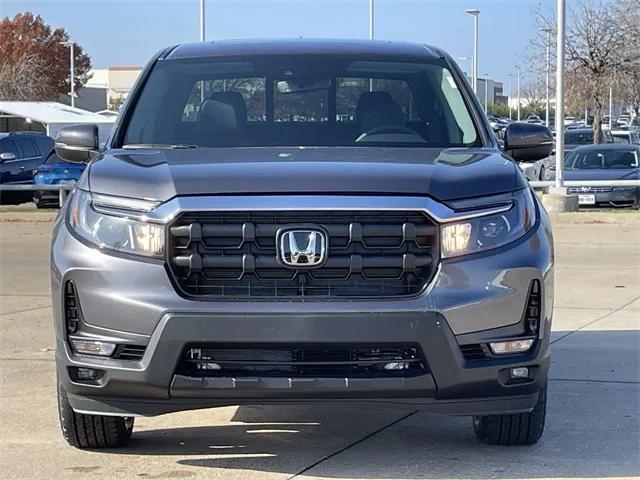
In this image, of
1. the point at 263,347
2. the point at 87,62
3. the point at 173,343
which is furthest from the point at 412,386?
the point at 87,62

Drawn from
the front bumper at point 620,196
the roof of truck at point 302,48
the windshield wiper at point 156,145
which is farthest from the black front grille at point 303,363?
the front bumper at point 620,196

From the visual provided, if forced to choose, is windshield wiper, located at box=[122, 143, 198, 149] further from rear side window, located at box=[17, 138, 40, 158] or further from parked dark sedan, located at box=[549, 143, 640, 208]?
rear side window, located at box=[17, 138, 40, 158]

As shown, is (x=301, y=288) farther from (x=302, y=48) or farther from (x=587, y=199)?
(x=587, y=199)

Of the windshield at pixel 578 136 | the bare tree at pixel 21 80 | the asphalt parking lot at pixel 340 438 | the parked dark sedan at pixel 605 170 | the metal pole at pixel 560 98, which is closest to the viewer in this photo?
the asphalt parking lot at pixel 340 438

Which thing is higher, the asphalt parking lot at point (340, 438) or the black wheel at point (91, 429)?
the black wheel at point (91, 429)

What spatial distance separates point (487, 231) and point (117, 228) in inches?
58.5

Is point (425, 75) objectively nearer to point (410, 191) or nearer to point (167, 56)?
point (167, 56)

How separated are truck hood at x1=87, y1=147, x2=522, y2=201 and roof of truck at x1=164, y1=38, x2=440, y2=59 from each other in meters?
1.19

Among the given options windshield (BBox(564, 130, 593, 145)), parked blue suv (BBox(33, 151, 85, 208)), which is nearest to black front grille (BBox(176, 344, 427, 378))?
parked blue suv (BBox(33, 151, 85, 208))

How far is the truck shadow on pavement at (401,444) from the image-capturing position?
4.96 meters

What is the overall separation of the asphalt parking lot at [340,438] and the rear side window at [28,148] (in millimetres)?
17891

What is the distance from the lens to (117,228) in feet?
15.0

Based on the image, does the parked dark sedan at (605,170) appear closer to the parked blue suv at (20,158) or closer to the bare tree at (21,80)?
the parked blue suv at (20,158)

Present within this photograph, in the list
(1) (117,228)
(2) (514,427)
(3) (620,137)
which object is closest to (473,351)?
(2) (514,427)
